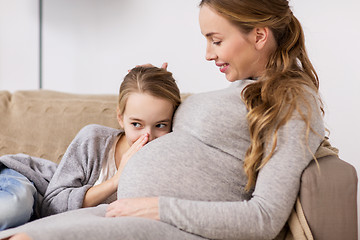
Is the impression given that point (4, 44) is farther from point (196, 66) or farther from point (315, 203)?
point (315, 203)

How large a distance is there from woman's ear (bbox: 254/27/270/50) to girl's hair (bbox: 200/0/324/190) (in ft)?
0.05

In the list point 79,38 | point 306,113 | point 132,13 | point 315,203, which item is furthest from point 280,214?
point 79,38

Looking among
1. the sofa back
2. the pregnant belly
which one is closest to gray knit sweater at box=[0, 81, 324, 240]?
the pregnant belly

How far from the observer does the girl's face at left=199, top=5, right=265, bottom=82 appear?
141cm

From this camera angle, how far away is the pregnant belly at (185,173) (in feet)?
4.11

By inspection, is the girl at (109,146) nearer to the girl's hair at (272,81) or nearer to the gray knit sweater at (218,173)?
the gray knit sweater at (218,173)

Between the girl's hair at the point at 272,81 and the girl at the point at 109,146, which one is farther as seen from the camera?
the girl at the point at 109,146

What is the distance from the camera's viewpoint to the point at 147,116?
58.3 inches

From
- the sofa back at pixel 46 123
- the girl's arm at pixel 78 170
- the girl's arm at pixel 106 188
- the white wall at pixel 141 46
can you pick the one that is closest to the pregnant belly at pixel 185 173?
the girl's arm at pixel 106 188

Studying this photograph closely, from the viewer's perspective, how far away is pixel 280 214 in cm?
118

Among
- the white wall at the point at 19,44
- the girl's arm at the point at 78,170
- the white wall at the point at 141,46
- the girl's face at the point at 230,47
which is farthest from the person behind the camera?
the white wall at the point at 19,44

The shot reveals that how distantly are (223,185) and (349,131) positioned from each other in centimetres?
164

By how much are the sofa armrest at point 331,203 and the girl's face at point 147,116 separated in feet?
1.60

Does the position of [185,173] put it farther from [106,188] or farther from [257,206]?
[106,188]
